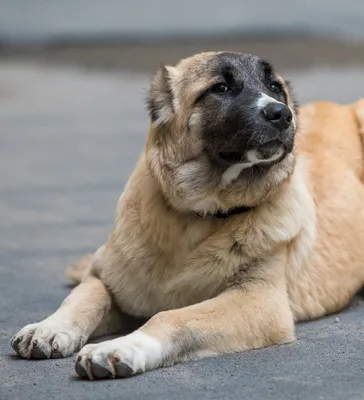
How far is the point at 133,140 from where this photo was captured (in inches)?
366

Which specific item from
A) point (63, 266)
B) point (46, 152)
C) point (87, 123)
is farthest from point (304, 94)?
point (63, 266)

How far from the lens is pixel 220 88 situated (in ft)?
13.2

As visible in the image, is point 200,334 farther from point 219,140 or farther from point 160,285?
point 219,140

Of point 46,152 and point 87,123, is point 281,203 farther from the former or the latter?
point 87,123

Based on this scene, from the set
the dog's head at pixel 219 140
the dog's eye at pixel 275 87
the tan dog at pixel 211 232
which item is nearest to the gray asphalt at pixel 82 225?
the tan dog at pixel 211 232

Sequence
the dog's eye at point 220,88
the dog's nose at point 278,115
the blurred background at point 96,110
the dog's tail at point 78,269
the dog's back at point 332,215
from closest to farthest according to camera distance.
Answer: the blurred background at point 96,110
the dog's nose at point 278,115
the dog's eye at point 220,88
the dog's back at point 332,215
the dog's tail at point 78,269

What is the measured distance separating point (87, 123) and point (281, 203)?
260 inches

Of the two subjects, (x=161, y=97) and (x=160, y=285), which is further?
(x=161, y=97)

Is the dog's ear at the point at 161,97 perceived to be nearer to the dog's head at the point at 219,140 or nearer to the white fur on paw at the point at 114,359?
the dog's head at the point at 219,140

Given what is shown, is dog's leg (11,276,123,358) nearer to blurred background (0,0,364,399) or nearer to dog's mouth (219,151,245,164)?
blurred background (0,0,364,399)

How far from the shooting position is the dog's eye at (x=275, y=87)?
162 inches

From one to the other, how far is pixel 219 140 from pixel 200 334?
798 mm

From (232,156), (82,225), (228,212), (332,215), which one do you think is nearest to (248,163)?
(232,156)

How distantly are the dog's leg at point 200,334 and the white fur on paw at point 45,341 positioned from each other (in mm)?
335
